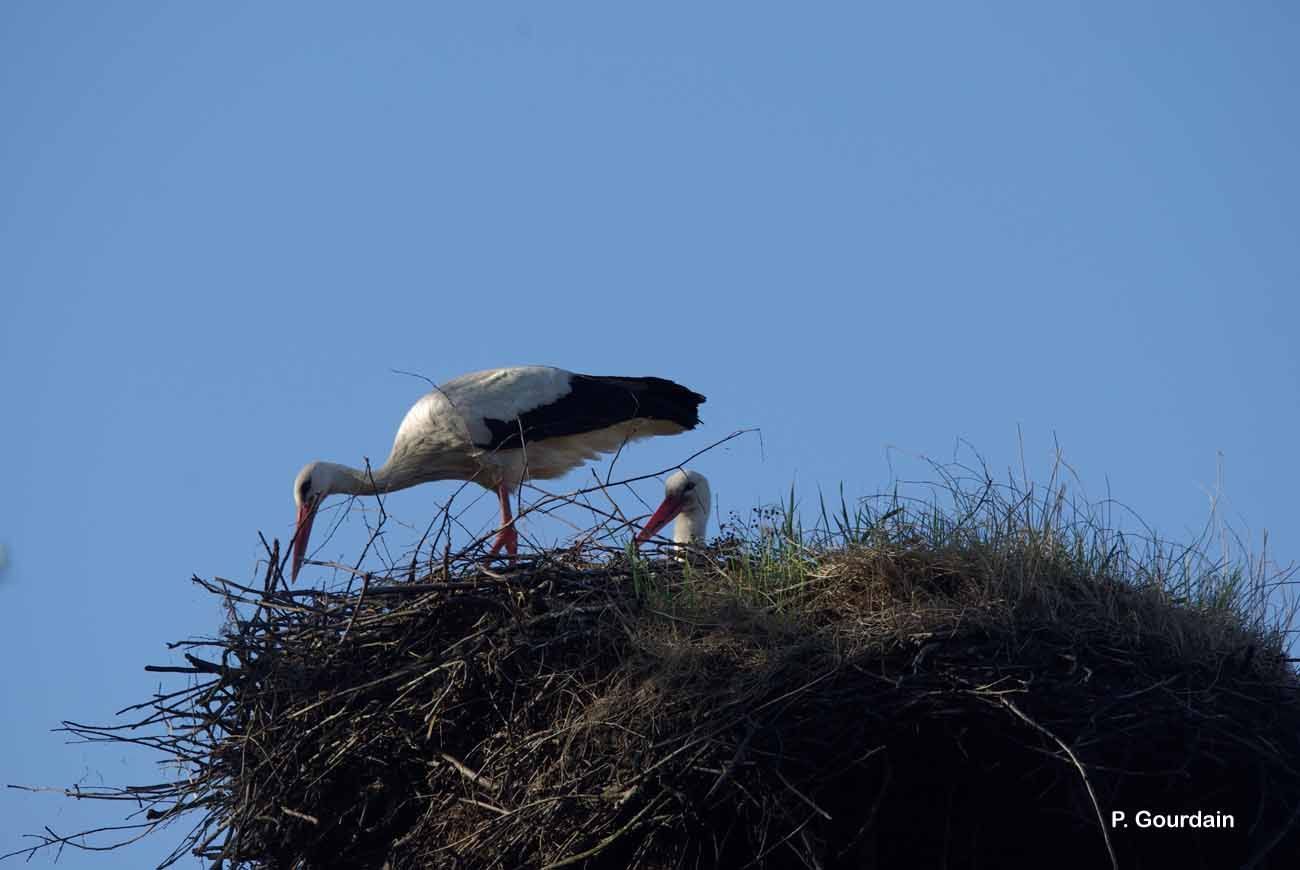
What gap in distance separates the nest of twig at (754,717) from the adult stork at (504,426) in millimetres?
2965

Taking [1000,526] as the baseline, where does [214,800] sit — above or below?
below

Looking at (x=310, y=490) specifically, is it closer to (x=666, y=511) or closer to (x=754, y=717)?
(x=666, y=511)

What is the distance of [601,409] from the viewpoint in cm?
881

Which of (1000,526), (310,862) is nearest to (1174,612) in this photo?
(1000,526)

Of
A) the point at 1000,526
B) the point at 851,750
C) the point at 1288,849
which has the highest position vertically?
the point at 1000,526

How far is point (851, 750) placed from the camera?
4.77m

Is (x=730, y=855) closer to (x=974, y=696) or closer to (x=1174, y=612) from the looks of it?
(x=974, y=696)

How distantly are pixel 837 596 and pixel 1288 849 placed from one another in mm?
1521

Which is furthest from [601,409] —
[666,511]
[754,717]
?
[754,717]

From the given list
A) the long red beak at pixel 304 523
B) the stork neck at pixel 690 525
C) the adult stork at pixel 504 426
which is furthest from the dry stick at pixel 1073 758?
the long red beak at pixel 304 523

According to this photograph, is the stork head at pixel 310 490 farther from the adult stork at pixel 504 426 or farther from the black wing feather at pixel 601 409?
the black wing feather at pixel 601 409

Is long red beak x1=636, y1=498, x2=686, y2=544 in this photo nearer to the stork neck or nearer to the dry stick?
the stork neck

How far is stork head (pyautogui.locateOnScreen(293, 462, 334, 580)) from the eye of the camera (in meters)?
8.57

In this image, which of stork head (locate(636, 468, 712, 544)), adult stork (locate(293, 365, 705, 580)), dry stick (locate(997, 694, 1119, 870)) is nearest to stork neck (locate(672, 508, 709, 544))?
stork head (locate(636, 468, 712, 544))
